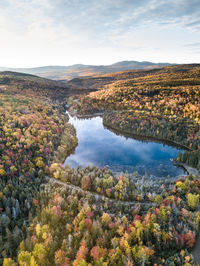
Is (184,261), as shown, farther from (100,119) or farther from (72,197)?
(100,119)

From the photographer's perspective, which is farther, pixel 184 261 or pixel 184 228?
pixel 184 228

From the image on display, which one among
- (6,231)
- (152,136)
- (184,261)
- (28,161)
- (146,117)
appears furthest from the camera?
(146,117)

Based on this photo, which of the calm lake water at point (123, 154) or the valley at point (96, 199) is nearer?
the valley at point (96, 199)

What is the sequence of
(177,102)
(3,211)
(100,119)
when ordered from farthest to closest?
(100,119)
(177,102)
(3,211)

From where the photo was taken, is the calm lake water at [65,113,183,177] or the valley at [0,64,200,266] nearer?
the valley at [0,64,200,266]

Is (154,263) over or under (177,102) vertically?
under

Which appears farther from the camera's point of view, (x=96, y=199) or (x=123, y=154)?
(x=123, y=154)

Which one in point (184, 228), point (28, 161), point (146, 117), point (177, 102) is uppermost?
point (177, 102)

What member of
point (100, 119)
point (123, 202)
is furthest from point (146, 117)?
point (123, 202)
